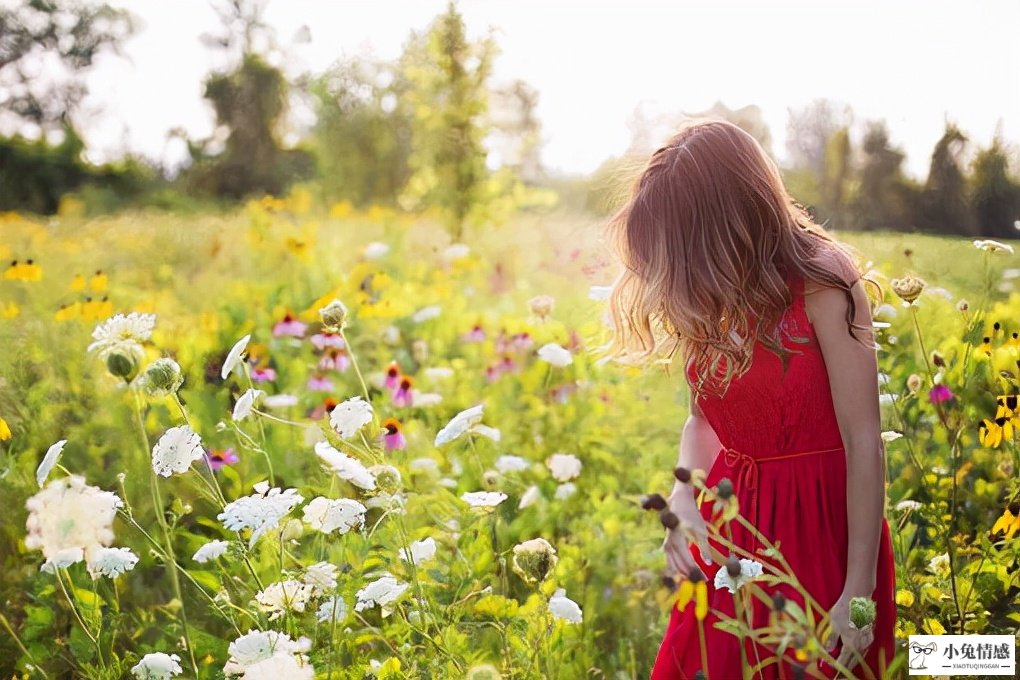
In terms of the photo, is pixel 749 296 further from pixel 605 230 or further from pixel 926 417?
pixel 926 417

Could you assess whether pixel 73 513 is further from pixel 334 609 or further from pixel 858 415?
pixel 858 415

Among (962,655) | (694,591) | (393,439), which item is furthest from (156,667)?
(962,655)

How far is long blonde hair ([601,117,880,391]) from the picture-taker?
3.55 feet

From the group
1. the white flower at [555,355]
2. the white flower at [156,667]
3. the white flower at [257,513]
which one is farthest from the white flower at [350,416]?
the white flower at [555,355]

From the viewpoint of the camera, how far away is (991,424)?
55.1 inches

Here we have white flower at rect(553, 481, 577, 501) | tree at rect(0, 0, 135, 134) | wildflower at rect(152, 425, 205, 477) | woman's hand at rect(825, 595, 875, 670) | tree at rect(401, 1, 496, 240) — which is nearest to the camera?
woman's hand at rect(825, 595, 875, 670)

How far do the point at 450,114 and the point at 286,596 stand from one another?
126 inches

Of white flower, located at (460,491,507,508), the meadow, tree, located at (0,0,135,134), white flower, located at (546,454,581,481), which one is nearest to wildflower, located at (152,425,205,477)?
the meadow

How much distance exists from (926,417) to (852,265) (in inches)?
38.6

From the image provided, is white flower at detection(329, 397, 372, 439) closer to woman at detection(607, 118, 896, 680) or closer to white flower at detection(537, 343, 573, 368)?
woman at detection(607, 118, 896, 680)

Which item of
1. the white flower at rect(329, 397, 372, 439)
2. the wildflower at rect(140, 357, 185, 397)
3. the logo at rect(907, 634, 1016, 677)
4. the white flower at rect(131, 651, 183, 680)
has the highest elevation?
the wildflower at rect(140, 357, 185, 397)

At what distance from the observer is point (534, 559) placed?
116cm

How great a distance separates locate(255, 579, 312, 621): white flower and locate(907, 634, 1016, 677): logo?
0.86m

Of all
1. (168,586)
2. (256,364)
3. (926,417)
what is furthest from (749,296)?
(256,364)
